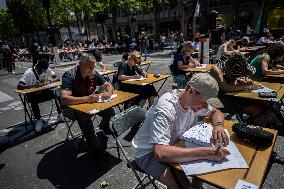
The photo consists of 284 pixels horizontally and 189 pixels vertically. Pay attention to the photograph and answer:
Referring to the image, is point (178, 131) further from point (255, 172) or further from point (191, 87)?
point (255, 172)

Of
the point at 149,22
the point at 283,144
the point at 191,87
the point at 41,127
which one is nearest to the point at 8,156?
the point at 41,127

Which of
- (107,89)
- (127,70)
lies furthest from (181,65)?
(107,89)

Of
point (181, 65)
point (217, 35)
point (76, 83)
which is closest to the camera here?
point (76, 83)

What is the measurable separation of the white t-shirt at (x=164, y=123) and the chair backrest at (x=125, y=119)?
1.58 ft

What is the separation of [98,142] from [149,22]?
4586 centimetres

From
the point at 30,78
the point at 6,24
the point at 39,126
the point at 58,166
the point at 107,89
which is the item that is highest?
the point at 6,24

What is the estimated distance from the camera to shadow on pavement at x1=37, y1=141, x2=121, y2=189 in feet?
12.6

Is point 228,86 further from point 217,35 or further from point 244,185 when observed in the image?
point 217,35

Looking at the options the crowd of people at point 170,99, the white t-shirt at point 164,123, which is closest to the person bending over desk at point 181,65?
the crowd of people at point 170,99

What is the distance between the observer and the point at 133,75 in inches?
241

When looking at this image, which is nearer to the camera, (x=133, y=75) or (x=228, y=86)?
(x=228, y=86)

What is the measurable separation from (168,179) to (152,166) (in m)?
0.20

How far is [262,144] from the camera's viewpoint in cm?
224

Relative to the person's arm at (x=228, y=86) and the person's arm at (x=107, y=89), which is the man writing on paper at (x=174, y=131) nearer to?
the person's arm at (x=228, y=86)
